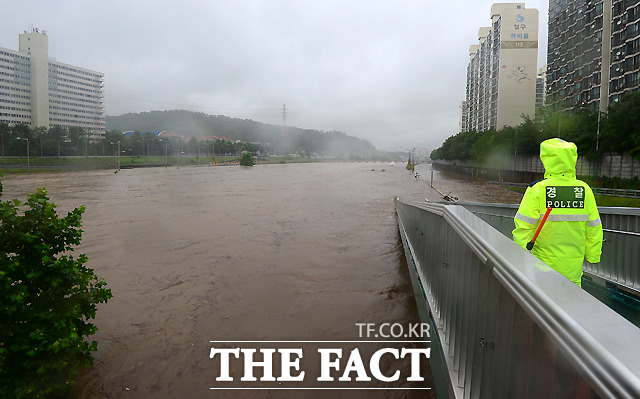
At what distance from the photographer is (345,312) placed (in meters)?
6.53

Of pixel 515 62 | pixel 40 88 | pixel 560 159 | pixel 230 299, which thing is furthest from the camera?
pixel 515 62

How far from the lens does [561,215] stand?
9.70ft

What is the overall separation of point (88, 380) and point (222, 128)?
7056 inches

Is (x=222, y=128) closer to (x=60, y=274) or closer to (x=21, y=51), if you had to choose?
(x=21, y=51)

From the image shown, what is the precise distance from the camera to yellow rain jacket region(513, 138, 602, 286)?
2.95m

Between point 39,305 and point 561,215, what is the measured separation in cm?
448

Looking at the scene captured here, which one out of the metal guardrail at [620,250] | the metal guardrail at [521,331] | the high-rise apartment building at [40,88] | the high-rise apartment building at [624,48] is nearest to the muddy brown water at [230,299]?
the metal guardrail at [521,331]

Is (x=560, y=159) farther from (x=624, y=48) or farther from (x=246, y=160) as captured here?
(x=246, y=160)

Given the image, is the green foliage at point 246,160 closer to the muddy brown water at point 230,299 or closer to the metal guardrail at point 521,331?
the muddy brown water at point 230,299

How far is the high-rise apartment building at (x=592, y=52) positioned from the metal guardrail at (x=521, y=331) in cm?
4815

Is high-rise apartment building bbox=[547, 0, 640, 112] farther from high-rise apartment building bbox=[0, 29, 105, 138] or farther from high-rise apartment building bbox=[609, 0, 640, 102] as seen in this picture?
high-rise apartment building bbox=[0, 29, 105, 138]

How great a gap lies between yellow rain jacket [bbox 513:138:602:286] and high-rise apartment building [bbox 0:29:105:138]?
322ft

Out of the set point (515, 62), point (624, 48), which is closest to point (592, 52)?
point (624, 48)

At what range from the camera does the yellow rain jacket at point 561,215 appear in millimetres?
2951
